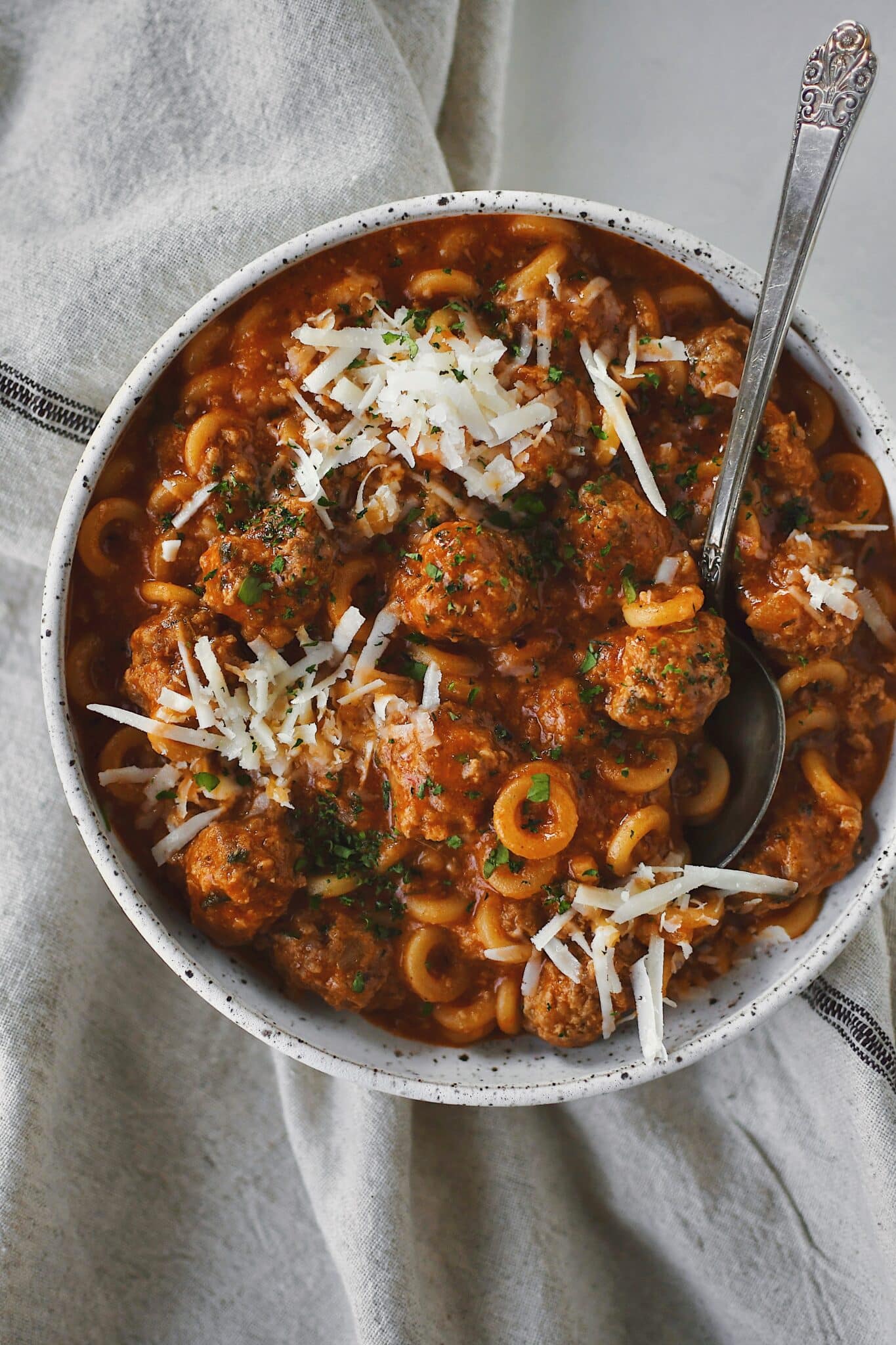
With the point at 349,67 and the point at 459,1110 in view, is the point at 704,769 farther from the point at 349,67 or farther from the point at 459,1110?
the point at 349,67

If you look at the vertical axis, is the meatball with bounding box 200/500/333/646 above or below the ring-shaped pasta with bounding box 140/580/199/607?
above

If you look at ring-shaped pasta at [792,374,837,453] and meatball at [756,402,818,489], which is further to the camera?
ring-shaped pasta at [792,374,837,453]

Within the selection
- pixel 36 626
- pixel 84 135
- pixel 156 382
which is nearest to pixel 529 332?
pixel 156 382

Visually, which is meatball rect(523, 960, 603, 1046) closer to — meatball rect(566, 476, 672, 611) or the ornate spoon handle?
meatball rect(566, 476, 672, 611)

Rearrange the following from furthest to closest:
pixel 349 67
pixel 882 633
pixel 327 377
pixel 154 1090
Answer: pixel 154 1090, pixel 349 67, pixel 882 633, pixel 327 377

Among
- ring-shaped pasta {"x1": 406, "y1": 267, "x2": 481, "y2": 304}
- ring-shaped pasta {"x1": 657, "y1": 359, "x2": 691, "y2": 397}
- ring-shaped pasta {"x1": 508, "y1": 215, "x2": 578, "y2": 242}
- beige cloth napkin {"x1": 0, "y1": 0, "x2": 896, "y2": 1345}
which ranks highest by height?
ring-shaped pasta {"x1": 508, "y1": 215, "x2": 578, "y2": 242}

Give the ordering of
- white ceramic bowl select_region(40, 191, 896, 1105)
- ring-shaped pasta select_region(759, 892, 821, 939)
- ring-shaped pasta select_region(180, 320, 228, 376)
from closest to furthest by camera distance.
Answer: white ceramic bowl select_region(40, 191, 896, 1105), ring-shaped pasta select_region(180, 320, 228, 376), ring-shaped pasta select_region(759, 892, 821, 939)

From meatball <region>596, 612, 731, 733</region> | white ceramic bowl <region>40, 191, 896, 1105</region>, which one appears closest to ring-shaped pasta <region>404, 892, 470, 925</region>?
white ceramic bowl <region>40, 191, 896, 1105</region>

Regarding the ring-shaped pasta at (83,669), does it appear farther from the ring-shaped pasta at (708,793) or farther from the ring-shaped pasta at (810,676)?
the ring-shaped pasta at (810,676)
